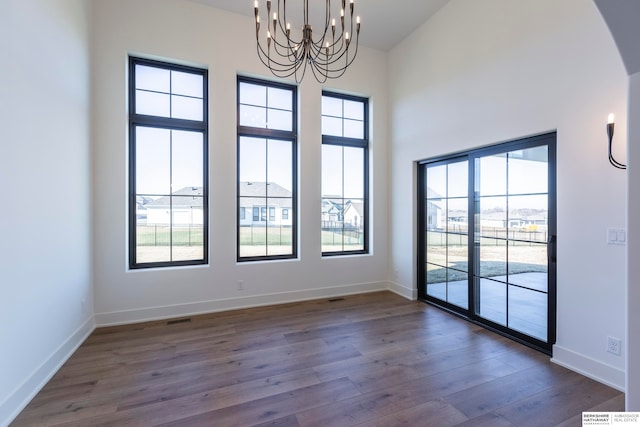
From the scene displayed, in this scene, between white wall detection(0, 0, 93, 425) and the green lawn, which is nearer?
white wall detection(0, 0, 93, 425)

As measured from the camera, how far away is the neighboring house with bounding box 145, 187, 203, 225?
365cm

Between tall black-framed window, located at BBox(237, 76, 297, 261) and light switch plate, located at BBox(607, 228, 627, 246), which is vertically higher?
tall black-framed window, located at BBox(237, 76, 297, 261)

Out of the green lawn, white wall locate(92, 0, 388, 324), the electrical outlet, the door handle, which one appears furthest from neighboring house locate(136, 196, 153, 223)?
the electrical outlet

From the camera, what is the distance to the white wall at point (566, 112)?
7.28 ft

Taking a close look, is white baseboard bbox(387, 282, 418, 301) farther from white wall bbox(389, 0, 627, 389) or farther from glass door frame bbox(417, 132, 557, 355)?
white wall bbox(389, 0, 627, 389)

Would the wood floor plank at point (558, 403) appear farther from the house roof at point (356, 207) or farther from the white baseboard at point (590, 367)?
the house roof at point (356, 207)

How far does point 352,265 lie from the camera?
14.9 ft

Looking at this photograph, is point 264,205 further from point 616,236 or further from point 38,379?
point 616,236

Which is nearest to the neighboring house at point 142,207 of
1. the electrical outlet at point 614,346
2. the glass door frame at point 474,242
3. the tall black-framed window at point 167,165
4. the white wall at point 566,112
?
the tall black-framed window at point 167,165

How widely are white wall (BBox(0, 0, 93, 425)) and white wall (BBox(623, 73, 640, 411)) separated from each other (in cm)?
333

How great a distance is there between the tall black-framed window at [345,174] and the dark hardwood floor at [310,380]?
1602mm

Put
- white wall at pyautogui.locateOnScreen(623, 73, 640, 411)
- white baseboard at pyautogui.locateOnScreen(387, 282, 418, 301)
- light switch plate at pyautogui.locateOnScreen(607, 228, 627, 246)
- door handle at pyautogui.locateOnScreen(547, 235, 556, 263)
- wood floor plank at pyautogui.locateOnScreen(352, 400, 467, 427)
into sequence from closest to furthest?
white wall at pyautogui.locateOnScreen(623, 73, 640, 411) → wood floor plank at pyautogui.locateOnScreen(352, 400, 467, 427) → light switch plate at pyautogui.locateOnScreen(607, 228, 627, 246) → door handle at pyautogui.locateOnScreen(547, 235, 556, 263) → white baseboard at pyautogui.locateOnScreen(387, 282, 418, 301)

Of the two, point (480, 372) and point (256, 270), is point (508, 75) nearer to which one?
point (480, 372)

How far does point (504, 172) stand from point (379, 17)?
8.77 ft
